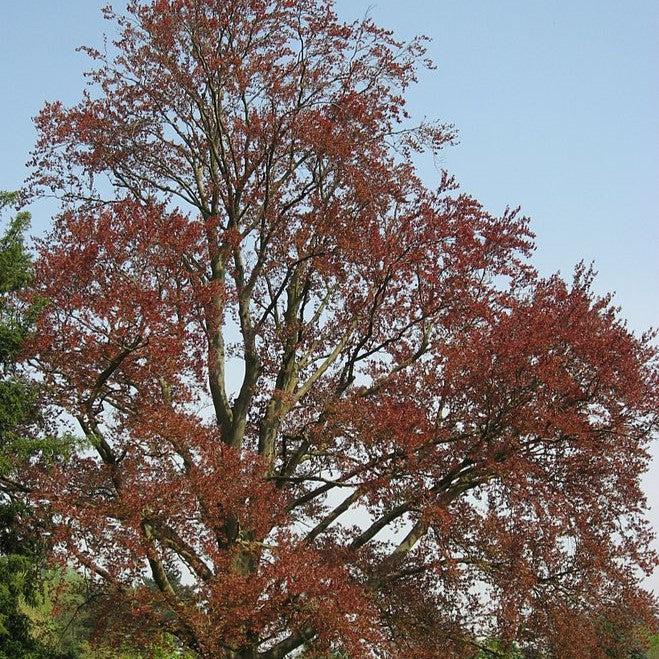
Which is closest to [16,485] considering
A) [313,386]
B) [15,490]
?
[15,490]

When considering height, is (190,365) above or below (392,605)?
above

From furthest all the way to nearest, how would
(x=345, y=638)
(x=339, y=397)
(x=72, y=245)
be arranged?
1. (x=339, y=397)
2. (x=72, y=245)
3. (x=345, y=638)

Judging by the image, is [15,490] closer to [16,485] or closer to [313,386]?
[16,485]

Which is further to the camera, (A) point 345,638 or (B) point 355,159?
(B) point 355,159

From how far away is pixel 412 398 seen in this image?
11.5 m

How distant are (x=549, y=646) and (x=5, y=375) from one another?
8.31 meters

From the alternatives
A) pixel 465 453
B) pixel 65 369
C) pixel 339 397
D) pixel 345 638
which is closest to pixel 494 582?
pixel 465 453

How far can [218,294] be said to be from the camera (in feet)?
39.8

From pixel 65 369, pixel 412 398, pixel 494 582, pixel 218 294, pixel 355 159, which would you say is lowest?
pixel 494 582

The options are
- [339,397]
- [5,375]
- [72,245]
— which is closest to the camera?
[72,245]

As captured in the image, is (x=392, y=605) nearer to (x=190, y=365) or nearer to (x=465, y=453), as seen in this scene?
(x=465, y=453)

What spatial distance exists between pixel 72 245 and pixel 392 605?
6580 millimetres

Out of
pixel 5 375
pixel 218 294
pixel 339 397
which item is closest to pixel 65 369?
pixel 5 375

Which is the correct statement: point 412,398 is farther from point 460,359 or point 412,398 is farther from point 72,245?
point 72,245
